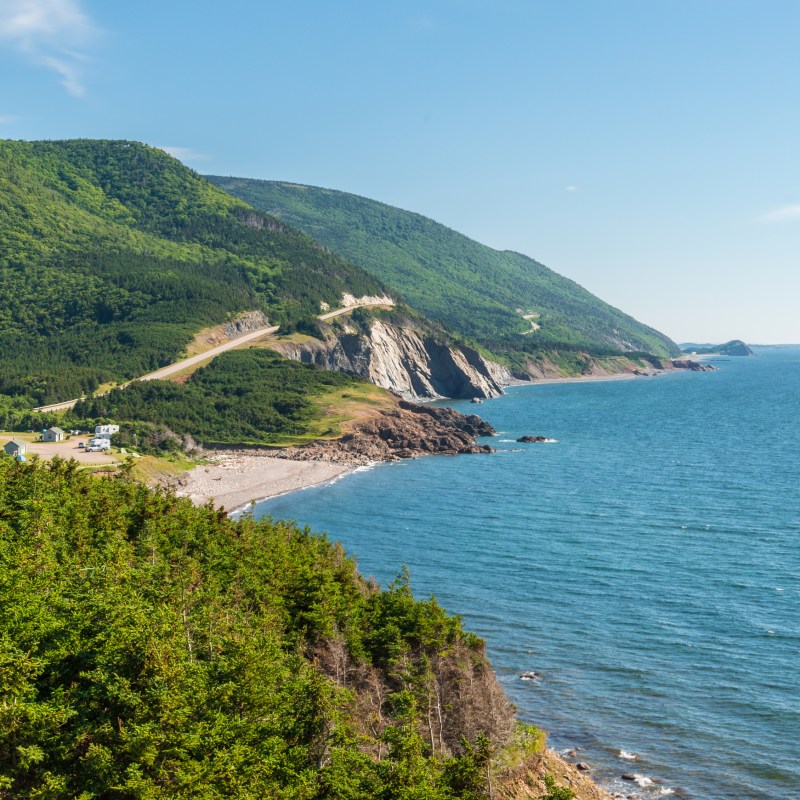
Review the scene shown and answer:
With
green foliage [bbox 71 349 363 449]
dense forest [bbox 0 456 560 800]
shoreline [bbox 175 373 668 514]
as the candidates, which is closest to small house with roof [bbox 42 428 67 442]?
green foliage [bbox 71 349 363 449]

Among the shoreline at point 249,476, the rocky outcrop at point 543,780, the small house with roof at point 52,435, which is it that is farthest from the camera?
the small house with roof at point 52,435

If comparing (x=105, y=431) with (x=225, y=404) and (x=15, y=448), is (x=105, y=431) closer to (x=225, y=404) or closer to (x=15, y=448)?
(x=15, y=448)

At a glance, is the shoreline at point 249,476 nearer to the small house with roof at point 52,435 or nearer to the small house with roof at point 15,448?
the small house with roof at point 15,448

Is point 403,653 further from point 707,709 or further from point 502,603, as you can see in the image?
point 502,603

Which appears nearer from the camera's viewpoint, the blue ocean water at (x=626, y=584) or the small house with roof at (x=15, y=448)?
the blue ocean water at (x=626, y=584)

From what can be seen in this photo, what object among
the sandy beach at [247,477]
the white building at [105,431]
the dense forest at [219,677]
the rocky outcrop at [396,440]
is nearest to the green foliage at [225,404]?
the white building at [105,431]

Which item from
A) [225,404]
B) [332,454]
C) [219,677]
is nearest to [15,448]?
[332,454]
